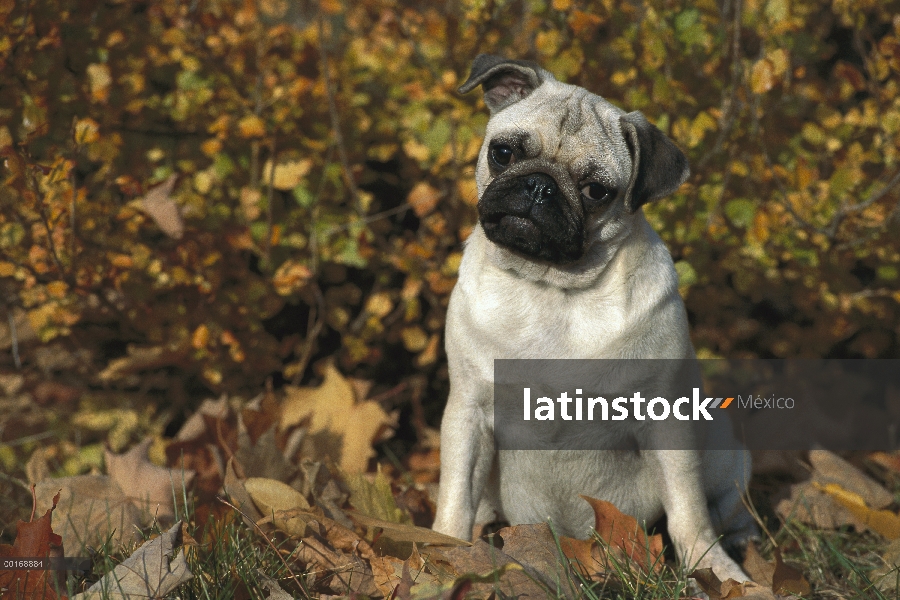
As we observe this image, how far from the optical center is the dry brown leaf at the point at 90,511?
8.52 feet

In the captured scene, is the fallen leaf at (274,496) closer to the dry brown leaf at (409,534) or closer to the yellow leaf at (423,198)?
the dry brown leaf at (409,534)

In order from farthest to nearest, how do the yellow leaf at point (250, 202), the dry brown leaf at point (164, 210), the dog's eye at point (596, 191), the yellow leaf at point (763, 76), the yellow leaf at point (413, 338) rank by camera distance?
the yellow leaf at point (413, 338), the yellow leaf at point (250, 202), the dry brown leaf at point (164, 210), the yellow leaf at point (763, 76), the dog's eye at point (596, 191)

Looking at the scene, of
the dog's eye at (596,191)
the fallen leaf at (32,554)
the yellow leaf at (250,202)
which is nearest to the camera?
the fallen leaf at (32,554)

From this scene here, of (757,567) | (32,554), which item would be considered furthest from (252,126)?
(757,567)

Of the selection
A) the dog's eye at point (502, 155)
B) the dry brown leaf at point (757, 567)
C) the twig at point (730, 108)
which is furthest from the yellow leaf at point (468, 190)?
the dry brown leaf at point (757, 567)

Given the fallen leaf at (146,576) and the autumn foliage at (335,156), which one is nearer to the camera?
the fallen leaf at (146,576)

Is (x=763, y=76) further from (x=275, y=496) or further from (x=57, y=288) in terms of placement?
(x=57, y=288)

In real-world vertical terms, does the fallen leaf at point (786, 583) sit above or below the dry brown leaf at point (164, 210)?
below

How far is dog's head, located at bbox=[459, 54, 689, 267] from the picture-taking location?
2576 mm

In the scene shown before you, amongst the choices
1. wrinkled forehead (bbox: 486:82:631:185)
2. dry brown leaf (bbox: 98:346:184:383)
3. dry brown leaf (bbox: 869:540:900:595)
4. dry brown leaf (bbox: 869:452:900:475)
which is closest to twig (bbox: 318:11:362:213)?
wrinkled forehead (bbox: 486:82:631:185)

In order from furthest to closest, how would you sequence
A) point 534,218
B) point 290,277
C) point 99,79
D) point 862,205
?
point 290,277 < point 862,205 < point 99,79 < point 534,218

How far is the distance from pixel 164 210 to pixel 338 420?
1.21 metres

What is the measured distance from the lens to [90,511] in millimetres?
2678

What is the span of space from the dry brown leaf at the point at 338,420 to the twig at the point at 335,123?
0.86 meters
